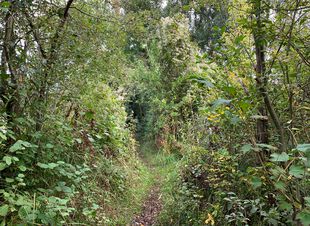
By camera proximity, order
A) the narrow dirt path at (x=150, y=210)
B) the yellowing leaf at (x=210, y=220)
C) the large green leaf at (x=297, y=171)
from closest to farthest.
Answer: the large green leaf at (x=297, y=171)
the yellowing leaf at (x=210, y=220)
the narrow dirt path at (x=150, y=210)

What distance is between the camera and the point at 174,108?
7.96 meters

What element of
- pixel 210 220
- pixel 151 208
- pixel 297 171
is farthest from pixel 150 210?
pixel 297 171

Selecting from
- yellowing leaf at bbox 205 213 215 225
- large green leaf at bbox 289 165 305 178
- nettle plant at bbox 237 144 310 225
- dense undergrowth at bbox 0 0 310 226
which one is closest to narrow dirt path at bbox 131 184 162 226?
dense undergrowth at bbox 0 0 310 226

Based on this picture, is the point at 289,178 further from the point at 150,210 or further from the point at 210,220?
the point at 150,210

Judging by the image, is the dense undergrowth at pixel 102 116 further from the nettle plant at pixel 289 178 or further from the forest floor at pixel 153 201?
the forest floor at pixel 153 201

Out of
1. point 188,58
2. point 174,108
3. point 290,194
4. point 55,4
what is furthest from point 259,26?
point 188,58

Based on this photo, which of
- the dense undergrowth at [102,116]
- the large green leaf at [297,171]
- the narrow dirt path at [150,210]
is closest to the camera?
the large green leaf at [297,171]

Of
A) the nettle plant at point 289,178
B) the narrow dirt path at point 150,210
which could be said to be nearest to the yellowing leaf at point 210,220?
the nettle plant at point 289,178

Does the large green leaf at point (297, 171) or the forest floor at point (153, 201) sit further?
the forest floor at point (153, 201)

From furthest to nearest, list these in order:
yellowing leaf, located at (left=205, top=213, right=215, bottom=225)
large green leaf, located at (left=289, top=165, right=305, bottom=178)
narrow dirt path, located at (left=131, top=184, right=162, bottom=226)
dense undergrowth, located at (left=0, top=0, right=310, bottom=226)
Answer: narrow dirt path, located at (left=131, top=184, right=162, bottom=226)
yellowing leaf, located at (left=205, top=213, right=215, bottom=225)
dense undergrowth, located at (left=0, top=0, right=310, bottom=226)
large green leaf, located at (left=289, top=165, right=305, bottom=178)

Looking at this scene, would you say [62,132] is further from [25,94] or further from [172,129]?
[172,129]

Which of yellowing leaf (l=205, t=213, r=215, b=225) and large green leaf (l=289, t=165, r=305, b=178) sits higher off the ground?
large green leaf (l=289, t=165, r=305, b=178)

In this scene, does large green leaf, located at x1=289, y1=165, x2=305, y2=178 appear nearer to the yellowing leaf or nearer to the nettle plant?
the nettle plant

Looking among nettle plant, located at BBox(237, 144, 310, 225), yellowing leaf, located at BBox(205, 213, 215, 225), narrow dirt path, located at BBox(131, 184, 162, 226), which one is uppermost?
nettle plant, located at BBox(237, 144, 310, 225)
